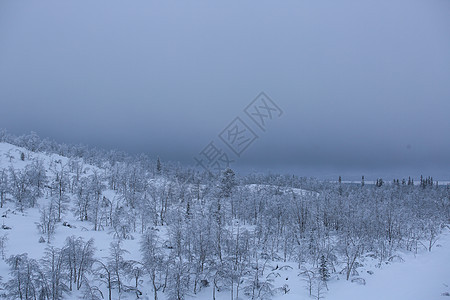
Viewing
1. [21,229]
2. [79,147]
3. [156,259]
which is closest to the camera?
[156,259]

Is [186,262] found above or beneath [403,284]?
above

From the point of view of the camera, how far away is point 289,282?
75.9 feet

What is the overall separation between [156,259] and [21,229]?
727 inches

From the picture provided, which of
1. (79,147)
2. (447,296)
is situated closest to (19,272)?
(447,296)

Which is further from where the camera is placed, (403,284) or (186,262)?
(186,262)

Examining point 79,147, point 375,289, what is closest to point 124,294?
point 375,289

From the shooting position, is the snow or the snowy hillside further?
the snow

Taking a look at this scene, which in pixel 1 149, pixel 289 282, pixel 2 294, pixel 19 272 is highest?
pixel 1 149

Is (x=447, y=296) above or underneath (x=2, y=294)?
underneath

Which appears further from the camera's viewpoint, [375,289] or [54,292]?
[375,289]

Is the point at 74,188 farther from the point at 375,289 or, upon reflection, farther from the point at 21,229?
the point at 375,289

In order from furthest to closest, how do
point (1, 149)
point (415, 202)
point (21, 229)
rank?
point (415, 202), point (1, 149), point (21, 229)

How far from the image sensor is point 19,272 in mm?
14992

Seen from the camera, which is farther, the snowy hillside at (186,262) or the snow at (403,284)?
the snow at (403,284)
